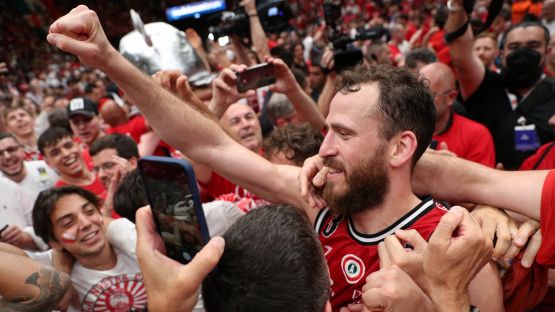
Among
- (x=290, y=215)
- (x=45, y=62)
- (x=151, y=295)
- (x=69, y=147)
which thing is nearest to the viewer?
(x=151, y=295)

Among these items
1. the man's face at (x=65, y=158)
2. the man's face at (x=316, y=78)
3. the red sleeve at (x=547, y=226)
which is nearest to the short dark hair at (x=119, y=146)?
the man's face at (x=65, y=158)

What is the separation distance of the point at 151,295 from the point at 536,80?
3258mm

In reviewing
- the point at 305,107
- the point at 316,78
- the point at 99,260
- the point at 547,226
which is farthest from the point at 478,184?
the point at 316,78

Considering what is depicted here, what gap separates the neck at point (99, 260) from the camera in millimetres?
2420

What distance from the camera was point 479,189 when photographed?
1.79 metres

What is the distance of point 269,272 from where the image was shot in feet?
3.60

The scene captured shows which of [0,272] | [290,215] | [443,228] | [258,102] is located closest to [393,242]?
[443,228]

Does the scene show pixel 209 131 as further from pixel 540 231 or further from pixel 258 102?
pixel 258 102

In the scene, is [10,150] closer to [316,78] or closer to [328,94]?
[328,94]

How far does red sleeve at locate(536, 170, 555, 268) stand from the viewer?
60.6 inches

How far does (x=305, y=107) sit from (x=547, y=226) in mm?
1680

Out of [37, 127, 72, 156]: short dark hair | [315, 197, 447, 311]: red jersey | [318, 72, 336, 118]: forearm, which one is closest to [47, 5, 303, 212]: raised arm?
[315, 197, 447, 311]: red jersey

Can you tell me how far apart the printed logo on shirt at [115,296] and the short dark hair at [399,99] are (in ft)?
4.62

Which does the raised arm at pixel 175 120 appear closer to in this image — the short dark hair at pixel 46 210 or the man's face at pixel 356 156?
the man's face at pixel 356 156
